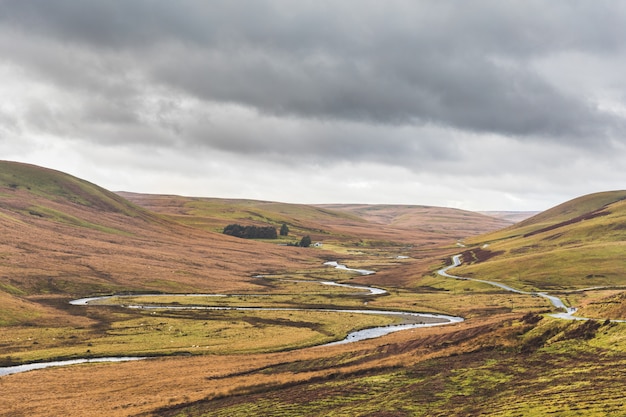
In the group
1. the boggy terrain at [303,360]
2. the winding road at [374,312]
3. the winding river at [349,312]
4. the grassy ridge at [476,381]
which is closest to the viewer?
the grassy ridge at [476,381]

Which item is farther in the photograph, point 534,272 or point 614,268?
point 534,272

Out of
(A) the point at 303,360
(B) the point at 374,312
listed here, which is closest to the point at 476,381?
(A) the point at 303,360

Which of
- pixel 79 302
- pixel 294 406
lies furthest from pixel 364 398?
pixel 79 302

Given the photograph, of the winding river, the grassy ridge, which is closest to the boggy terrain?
the grassy ridge

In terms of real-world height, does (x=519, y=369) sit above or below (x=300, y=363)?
above

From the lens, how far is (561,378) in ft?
145

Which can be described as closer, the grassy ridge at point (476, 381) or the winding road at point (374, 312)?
the grassy ridge at point (476, 381)

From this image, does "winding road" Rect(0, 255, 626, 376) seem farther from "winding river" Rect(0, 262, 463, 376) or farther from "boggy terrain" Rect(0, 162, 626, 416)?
"boggy terrain" Rect(0, 162, 626, 416)

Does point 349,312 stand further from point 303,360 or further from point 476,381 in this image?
point 476,381

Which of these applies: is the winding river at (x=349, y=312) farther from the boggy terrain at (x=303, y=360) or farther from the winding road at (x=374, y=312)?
the boggy terrain at (x=303, y=360)

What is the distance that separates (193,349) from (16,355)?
25934mm

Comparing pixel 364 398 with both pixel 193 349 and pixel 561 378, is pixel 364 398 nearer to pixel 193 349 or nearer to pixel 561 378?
pixel 561 378

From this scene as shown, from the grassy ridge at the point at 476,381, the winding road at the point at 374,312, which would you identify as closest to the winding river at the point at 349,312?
the winding road at the point at 374,312

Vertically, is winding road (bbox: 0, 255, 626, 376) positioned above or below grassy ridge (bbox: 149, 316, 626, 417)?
below
